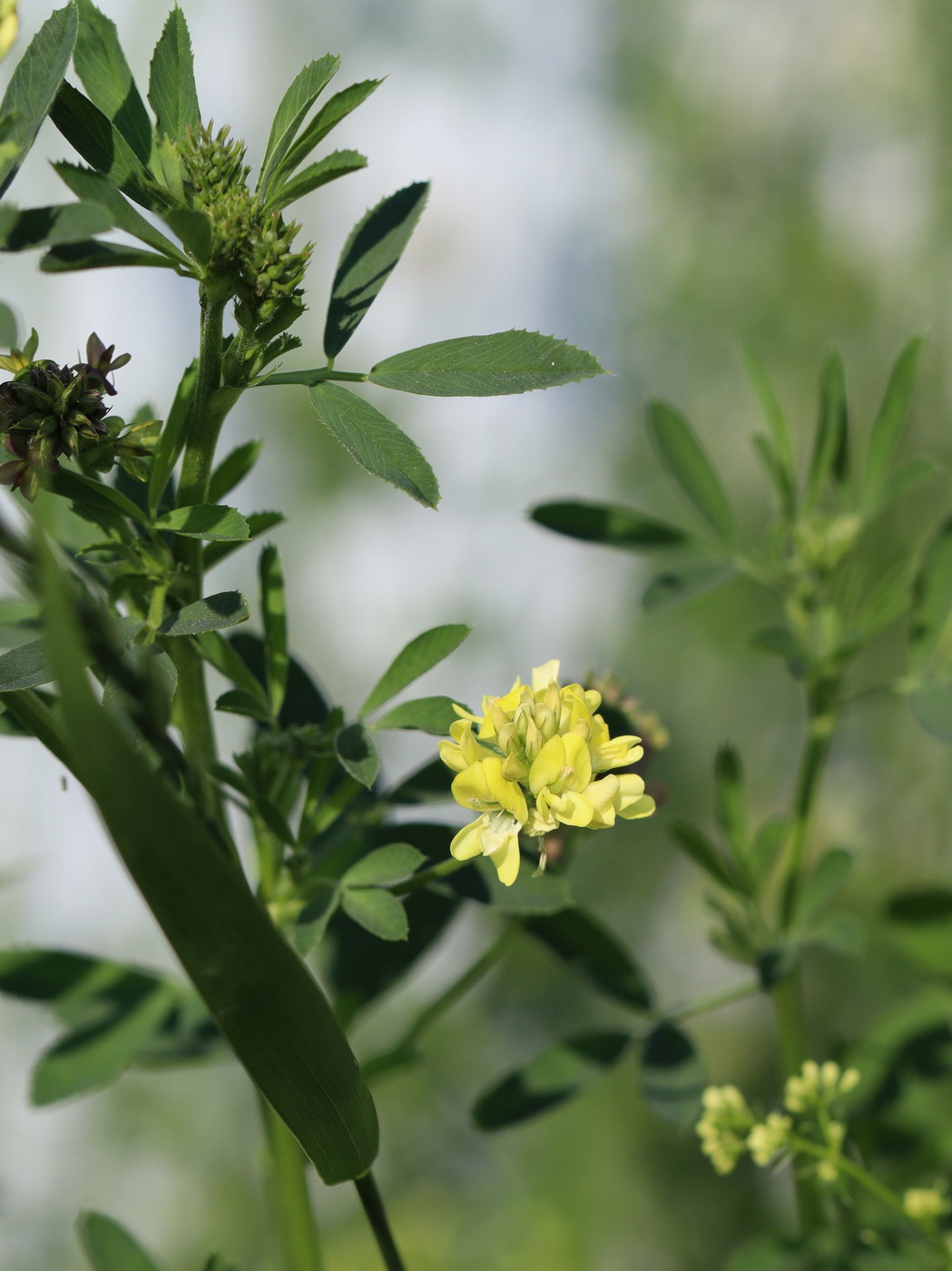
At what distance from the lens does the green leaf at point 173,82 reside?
339 millimetres

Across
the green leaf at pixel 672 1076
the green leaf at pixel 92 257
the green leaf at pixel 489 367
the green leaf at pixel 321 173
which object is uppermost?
the green leaf at pixel 321 173

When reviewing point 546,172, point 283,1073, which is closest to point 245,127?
point 546,172

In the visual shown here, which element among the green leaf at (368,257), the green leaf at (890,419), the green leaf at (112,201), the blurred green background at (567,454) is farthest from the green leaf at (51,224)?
the blurred green background at (567,454)

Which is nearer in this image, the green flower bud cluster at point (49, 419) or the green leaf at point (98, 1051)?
the green flower bud cluster at point (49, 419)

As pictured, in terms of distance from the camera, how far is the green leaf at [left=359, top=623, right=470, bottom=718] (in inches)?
15.1

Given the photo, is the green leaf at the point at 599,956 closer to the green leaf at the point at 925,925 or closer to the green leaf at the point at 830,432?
the green leaf at the point at 925,925

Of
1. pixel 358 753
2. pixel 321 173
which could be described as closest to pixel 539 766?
pixel 358 753

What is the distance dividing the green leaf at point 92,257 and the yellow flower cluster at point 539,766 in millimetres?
157

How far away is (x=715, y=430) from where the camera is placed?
1.35 m

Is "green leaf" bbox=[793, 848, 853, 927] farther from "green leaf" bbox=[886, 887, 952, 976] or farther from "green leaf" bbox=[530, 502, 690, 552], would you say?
"green leaf" bbox=[530, 502, 690, 552]

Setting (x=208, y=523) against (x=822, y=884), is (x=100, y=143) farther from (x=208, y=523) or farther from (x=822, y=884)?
(x=822, y=884)

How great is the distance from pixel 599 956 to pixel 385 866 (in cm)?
23

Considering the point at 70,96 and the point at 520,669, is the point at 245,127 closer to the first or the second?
the point at 520,669

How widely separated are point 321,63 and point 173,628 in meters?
0.17
